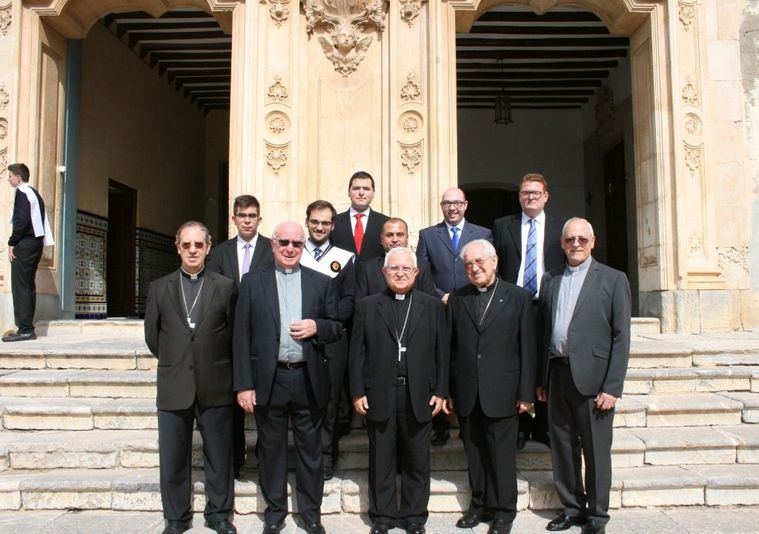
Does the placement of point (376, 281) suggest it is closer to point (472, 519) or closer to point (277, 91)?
point (472, 519)

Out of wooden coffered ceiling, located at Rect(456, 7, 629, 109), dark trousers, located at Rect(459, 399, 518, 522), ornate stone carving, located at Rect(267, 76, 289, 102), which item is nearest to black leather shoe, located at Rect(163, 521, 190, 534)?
dark trousers, located at Rect(459, 399, 518, 522)

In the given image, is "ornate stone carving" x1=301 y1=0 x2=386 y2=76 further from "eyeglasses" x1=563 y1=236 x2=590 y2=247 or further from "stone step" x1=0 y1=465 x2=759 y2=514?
"stone step" x1=0 y1=465 x2=759 y2=514

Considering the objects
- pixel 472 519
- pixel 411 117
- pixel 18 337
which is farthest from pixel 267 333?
pixel 411 117

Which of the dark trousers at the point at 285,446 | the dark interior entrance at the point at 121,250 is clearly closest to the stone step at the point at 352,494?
the dark trousers at the point at 285,446

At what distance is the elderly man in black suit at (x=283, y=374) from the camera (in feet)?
10.6

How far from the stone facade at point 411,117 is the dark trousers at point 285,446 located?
3578 millimetres

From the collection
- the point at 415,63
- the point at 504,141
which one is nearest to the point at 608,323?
the point at 415,63

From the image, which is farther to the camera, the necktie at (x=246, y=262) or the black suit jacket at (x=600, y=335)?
the necktie at (x=246, y=262)

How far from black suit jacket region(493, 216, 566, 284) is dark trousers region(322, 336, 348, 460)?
119 centimetres

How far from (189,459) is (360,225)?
1.92 metres

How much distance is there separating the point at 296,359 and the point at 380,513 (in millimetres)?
904

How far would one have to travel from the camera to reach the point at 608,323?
3.29m

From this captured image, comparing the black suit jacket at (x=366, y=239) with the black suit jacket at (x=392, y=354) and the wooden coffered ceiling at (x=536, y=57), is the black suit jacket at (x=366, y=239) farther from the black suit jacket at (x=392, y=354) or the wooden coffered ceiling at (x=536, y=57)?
the wooden coffered ceiling at (x=536, y=57)

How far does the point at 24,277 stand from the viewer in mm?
5910
